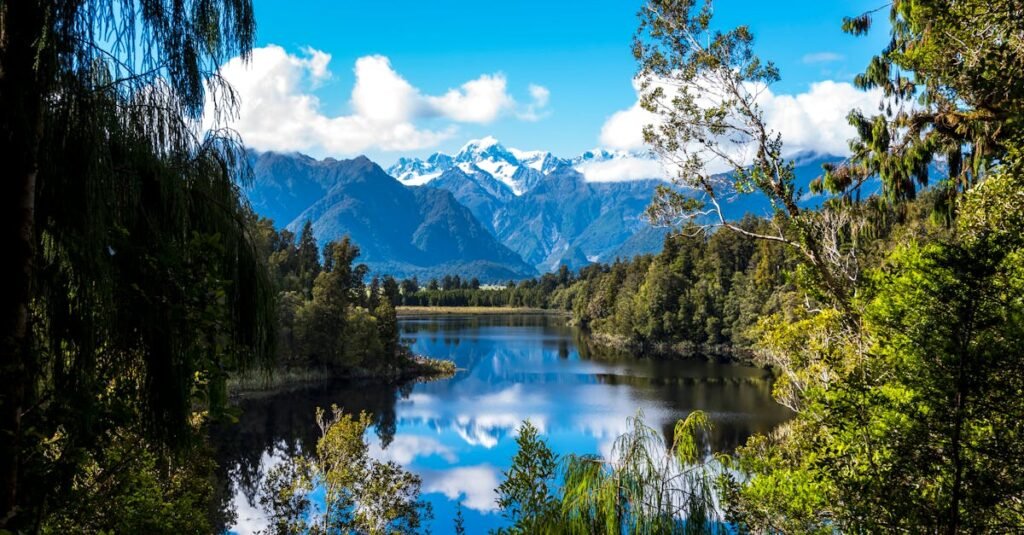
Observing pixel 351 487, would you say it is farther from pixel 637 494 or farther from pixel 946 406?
pixel 946 406

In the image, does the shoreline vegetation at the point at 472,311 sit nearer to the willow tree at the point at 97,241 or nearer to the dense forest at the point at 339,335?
the dense forest at the point at 339,335

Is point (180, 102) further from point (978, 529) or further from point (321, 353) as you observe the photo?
point (321, 353)

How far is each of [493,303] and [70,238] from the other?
154732 mm

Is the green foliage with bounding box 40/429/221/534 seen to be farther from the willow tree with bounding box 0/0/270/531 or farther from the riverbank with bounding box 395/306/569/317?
the riverbank with bounding box 395/306/569/317

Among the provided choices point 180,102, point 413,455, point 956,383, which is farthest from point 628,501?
point 413,455

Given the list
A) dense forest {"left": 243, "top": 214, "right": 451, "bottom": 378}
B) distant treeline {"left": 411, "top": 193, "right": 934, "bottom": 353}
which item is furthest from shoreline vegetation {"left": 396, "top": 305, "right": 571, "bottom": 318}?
dense forest {"left": 243, "top": 214, "right": 451, "bottom": 378}

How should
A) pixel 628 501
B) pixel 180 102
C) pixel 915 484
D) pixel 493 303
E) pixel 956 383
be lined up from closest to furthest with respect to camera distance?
1. pixel 180 102
2. pixel 956 383
3. pixel 915 484
4. pixel 628 501
5. pixel 493 303

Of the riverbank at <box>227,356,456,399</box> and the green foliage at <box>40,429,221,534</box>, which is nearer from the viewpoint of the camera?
the green foliage at <box>40,429,221,534</box>

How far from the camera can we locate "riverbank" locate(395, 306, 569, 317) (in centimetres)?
13538

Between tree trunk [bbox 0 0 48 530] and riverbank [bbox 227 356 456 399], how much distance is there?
3826 centimetres

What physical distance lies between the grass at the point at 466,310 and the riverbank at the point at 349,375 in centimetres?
7333

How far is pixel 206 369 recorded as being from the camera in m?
3.43

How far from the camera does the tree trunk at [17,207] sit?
285 centimetres

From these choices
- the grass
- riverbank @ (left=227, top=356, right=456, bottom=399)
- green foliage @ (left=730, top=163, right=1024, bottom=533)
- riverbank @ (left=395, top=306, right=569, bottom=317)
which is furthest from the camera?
the grass
